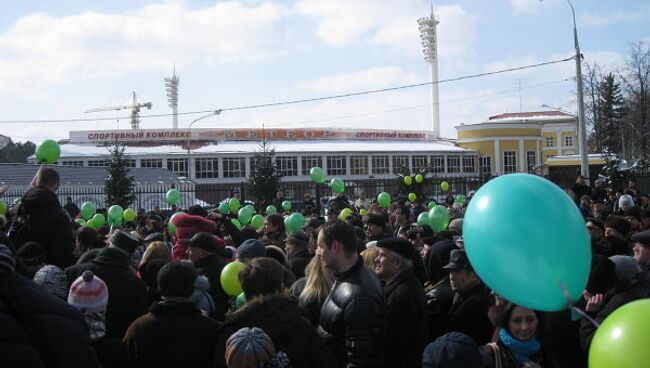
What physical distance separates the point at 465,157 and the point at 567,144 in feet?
93.2

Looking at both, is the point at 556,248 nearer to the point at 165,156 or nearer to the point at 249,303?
the point at 249,303

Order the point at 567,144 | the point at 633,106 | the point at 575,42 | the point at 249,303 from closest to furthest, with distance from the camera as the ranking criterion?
the point at 249,303, the point at 575,42, the point at 633,106, the point at 567,144

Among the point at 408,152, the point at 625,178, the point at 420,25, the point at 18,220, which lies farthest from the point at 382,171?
the point at 18,220

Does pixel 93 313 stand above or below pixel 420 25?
below

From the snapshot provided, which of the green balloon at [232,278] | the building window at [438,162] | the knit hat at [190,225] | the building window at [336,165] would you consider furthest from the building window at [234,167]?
the green balloon at [232,278]

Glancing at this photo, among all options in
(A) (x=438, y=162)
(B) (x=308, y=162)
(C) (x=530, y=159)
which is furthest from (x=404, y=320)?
(C) (x=530, y=159)

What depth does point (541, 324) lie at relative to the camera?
3.47 metres

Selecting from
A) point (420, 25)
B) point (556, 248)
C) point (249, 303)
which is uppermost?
point (420, 25)

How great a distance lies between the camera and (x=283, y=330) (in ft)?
10.9

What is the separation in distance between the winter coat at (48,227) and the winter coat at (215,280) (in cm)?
131

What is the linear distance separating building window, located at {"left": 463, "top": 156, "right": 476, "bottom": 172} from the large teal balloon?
218 ft

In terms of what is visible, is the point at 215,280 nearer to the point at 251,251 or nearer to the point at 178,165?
the point at 251,251

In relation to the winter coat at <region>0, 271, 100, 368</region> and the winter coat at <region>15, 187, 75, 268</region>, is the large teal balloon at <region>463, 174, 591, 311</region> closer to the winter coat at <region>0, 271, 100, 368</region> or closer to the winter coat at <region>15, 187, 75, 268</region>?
the winter coat at <region>0, 271, 100, 368</region>

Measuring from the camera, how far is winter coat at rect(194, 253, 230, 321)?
17.2ft
